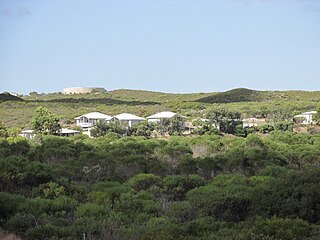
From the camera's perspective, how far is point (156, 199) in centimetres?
1535

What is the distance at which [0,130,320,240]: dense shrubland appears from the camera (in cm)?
942

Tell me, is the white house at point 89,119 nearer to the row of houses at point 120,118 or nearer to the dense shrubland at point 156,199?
the row of houses at point 120,118

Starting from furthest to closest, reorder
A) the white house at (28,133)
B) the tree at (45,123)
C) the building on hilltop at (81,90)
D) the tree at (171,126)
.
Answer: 1. the building on hilltop at (81,90)
2. the tree at (171,126)
3. the white house at (28,133)
4. the tree at (45,123)

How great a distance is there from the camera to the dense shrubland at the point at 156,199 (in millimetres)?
9422

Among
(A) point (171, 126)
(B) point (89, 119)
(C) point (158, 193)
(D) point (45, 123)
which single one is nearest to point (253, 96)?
(B) point (89, 119)

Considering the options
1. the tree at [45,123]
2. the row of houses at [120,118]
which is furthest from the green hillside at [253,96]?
the tree at [45,123]

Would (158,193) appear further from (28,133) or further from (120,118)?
(120,118)

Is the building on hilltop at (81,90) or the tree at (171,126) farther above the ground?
the building on hilltop at (81,90)

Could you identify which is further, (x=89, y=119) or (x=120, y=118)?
(x=89, y=119)

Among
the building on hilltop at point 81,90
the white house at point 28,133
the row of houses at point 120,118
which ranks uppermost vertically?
the building on hilltop at point 81,90

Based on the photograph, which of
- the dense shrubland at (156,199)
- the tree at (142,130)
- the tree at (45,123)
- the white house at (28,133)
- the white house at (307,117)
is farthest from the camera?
the white house at (307,117)

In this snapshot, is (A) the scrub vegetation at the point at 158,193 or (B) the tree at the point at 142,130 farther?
(B) the tree at the point at 142,130

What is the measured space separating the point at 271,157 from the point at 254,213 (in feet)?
37.8

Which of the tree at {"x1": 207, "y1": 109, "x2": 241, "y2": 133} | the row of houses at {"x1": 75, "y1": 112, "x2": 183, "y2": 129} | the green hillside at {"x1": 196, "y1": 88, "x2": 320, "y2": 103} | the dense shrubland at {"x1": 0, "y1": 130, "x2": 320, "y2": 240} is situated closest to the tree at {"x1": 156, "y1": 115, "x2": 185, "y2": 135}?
the tree at {"x1": 207, "y1": 109, "x2": 241, "y2": 133}
